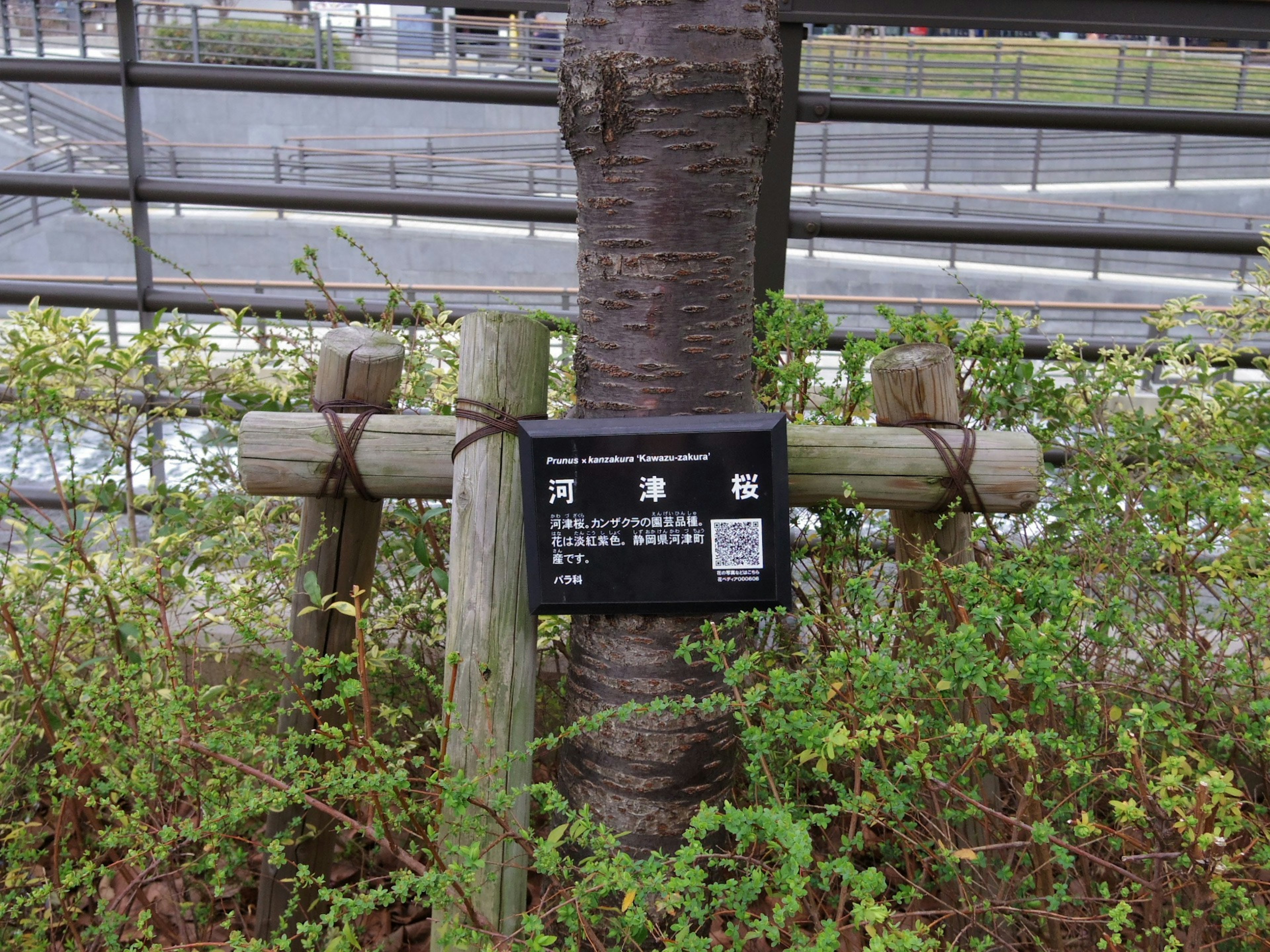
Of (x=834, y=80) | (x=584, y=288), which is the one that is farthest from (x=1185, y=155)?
(x=584, y=288)

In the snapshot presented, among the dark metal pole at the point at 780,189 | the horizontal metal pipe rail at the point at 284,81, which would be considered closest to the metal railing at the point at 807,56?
→ the horizontal metal pipe rail at the point at 284,81

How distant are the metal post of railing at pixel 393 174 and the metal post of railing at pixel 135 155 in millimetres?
5589

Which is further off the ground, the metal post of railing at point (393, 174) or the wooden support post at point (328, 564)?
the metal post of railing at point (393, 174)

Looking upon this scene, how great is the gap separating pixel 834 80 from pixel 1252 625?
27.8ft

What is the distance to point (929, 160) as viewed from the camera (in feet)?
30.3

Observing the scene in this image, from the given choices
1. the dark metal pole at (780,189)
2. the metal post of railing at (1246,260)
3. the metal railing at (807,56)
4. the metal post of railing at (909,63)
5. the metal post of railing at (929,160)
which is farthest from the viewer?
the metal post of railing at (929,160)

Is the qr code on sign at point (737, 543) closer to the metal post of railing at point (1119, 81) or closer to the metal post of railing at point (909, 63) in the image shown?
A: the metal post of railing at point (909, 63)

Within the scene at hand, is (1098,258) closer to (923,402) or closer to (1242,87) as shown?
(1242,87)

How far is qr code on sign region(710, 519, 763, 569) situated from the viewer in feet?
6.09

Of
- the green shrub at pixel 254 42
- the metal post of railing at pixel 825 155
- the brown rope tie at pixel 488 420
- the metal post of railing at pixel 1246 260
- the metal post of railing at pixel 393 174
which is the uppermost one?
the green shrub at pixel 254 42

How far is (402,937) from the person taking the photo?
2.37 metres

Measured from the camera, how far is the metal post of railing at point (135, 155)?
367cm

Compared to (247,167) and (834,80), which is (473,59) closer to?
(834,80)

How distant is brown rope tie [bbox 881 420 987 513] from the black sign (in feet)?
1.04
